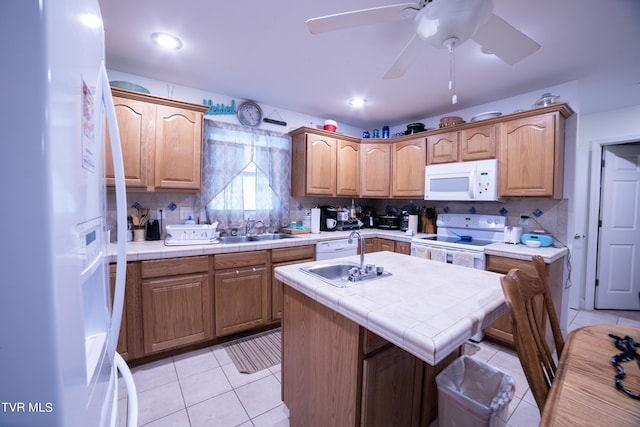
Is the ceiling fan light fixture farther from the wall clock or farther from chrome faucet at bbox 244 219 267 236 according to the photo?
chrome faucet at bbox 244 219 267 236

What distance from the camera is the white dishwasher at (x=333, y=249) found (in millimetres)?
2965

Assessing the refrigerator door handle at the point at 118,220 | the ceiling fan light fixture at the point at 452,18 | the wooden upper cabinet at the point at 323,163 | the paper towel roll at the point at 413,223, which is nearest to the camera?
the refrigerator door handle at the point at 118,220

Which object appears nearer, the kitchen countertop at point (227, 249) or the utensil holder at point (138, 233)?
the kitchen countertop at point (227, 249)

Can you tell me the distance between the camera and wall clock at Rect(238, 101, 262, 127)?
3.02m

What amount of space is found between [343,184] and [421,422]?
268cm

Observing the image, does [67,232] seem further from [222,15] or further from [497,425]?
[222,15]

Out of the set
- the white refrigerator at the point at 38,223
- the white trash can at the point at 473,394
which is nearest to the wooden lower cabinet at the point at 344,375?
the white trash can at the point at 473,394

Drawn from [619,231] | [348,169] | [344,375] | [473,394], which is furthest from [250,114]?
[619,231]

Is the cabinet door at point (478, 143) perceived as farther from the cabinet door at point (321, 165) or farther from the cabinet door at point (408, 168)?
the cabinet door at point (321, 165)

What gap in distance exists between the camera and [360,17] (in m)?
1.21

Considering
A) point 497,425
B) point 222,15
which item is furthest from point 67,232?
point 222,15

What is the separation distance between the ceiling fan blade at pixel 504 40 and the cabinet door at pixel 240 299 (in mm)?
2314

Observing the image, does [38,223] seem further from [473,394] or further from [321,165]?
[321,165]

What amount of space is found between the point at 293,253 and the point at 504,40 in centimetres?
226
